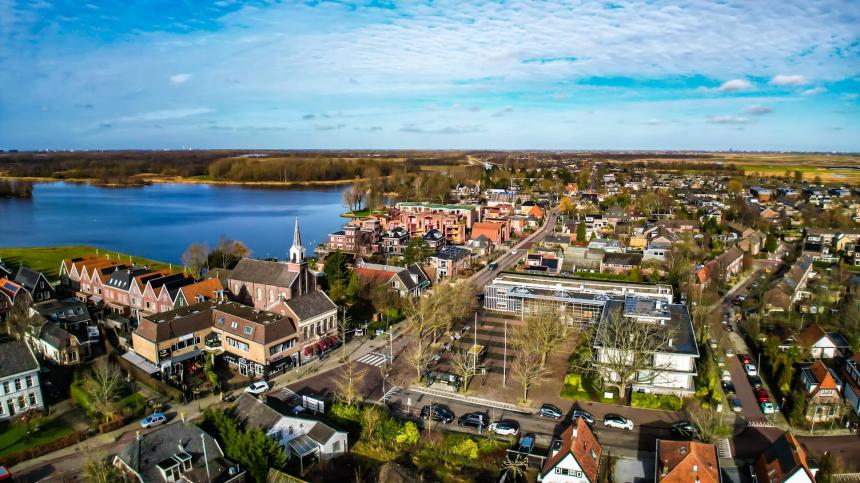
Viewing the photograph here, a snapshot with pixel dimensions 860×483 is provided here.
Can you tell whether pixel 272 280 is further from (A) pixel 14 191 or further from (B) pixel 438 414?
(A) pixel 14 191

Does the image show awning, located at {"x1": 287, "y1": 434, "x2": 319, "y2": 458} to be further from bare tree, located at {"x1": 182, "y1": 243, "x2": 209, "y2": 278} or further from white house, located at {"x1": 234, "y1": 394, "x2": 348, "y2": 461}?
bare tree, located at {"x1": 182, "y1": 243, "x2": 209, "y2": 278}

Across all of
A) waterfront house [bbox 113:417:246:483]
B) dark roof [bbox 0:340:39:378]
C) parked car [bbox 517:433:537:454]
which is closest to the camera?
waterfront house [bbox 113:417:246:483]

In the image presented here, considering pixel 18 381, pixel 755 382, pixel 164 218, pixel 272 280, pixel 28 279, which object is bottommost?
pixel 755 382

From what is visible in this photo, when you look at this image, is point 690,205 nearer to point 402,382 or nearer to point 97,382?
point 402,382

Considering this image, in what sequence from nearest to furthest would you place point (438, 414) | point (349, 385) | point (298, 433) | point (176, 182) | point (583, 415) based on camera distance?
point (298, 433) < point (583, 415) < point (438, 414) < point (349, 385) < point (176, 182)

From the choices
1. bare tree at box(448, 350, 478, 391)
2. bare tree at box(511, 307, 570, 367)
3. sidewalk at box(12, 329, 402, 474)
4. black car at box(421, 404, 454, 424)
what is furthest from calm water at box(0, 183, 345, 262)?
black car at box(421, 404, 454, 424)

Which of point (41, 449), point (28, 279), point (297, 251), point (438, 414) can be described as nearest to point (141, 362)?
point (41, 449)
